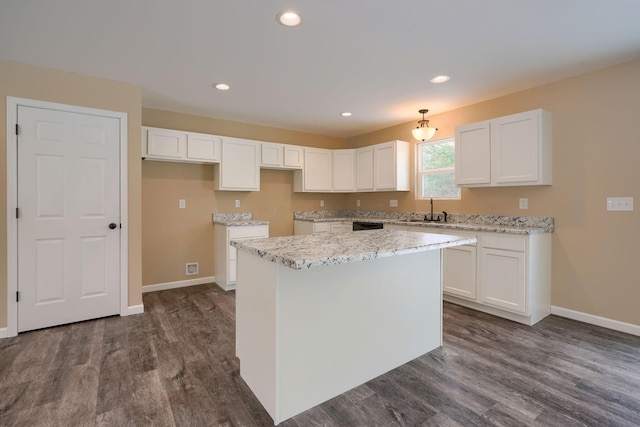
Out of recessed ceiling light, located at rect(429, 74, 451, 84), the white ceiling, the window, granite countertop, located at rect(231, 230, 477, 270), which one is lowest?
granite countertop, located at rect(231, 230, 477, 270)

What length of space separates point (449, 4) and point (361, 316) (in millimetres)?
2104

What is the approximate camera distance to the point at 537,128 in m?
3.12

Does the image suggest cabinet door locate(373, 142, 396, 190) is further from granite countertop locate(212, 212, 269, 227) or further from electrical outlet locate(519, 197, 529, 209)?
granite countertop locate(212, 212, 269, 227)

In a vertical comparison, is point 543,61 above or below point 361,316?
above

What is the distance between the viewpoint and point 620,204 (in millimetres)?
2836

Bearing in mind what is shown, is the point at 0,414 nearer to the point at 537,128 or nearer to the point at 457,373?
the point at 457,373

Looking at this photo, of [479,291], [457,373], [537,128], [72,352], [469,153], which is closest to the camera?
[457,373]

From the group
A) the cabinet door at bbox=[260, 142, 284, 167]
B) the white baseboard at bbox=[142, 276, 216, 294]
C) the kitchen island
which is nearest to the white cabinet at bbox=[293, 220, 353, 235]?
the cabinet door at bbox=[260, 142, 284, 167]

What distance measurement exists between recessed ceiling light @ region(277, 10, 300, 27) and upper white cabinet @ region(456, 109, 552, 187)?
2.45 metres

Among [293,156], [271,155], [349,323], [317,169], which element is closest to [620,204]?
[349,323]

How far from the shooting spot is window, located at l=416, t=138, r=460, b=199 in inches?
168

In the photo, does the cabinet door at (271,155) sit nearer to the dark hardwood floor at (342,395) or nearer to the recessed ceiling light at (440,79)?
the recessed ceiling light at (440,79)

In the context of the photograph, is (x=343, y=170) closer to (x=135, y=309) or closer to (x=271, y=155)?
(x=271, y=155)

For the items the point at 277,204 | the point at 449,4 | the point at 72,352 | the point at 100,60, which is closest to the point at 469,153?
the point at 449,4
